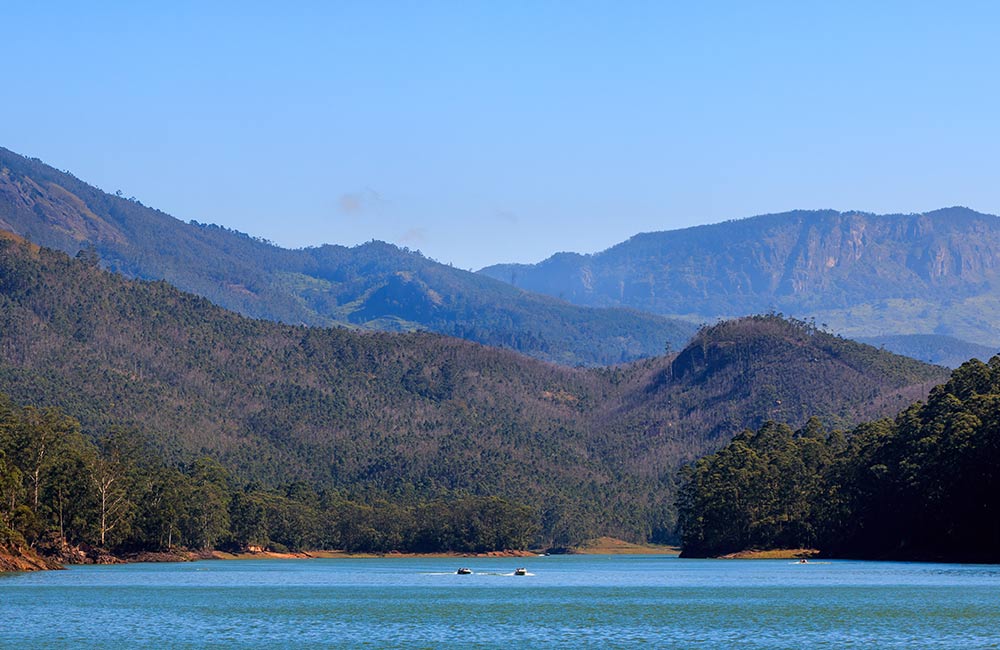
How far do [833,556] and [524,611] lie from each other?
100 metres

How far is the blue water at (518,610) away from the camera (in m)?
74.1

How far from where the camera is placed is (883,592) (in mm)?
104312

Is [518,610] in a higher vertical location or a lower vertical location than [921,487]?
lower

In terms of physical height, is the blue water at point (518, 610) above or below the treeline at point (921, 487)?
below

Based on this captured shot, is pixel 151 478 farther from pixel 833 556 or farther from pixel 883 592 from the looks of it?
pixel 883 592

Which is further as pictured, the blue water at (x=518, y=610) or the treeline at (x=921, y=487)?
the treeline at (x=921, y=487)

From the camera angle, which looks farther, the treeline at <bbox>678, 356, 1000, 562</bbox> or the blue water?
the treeline at <bbox>678, 356, 1000, 562</bbox>

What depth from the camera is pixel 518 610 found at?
315 feet

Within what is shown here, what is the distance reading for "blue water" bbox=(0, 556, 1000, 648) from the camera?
7406 cm

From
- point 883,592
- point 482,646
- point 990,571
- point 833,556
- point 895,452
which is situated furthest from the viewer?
point 833,556

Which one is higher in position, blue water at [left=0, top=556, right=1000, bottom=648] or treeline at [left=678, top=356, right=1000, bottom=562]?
treeline at [left=678, top=356, right=1000, bottom=562]

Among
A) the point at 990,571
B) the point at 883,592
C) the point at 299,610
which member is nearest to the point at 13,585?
the point at 299,610

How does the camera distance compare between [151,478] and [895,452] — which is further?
[151,478]

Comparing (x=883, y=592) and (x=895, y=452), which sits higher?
(x=895, y=452)
